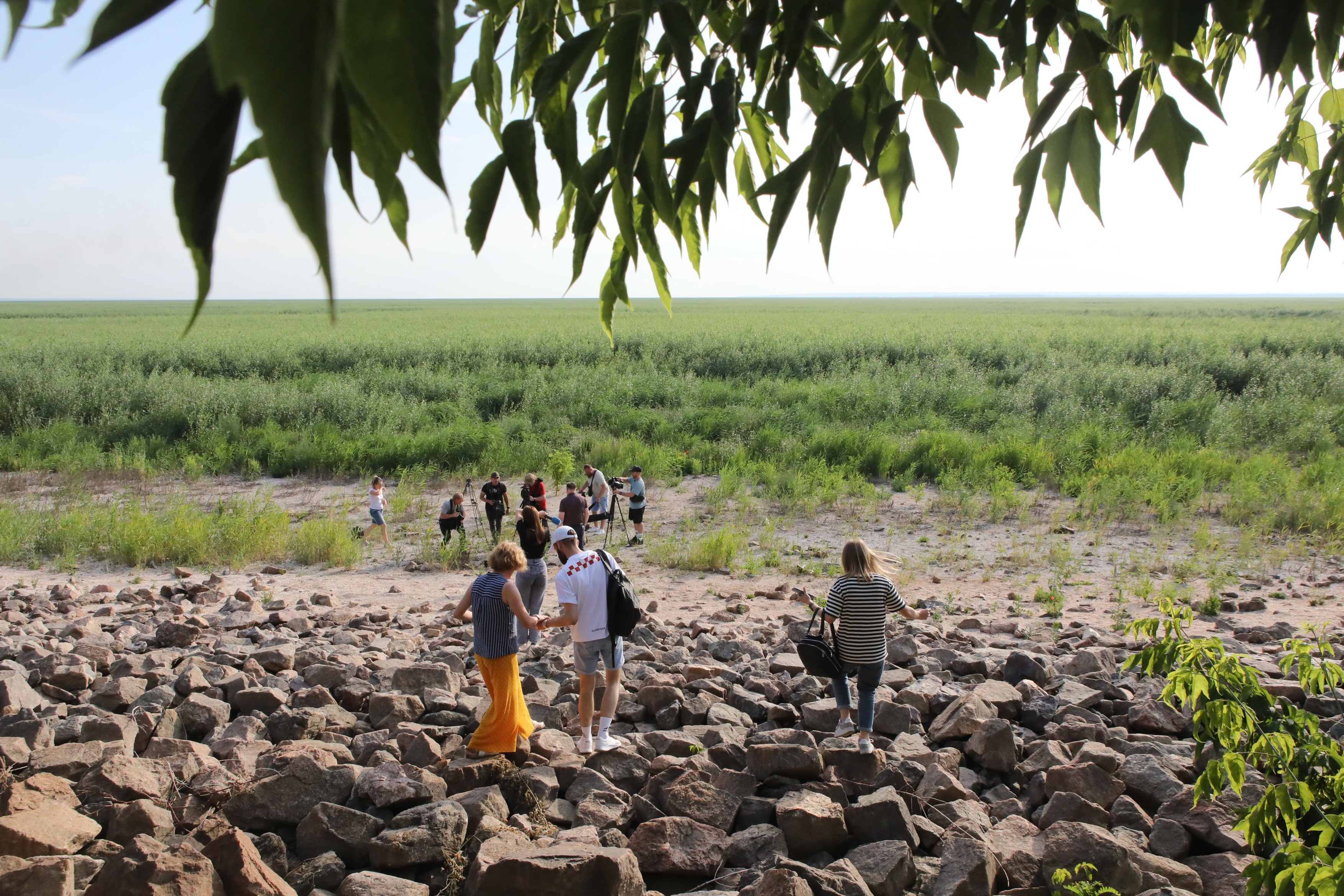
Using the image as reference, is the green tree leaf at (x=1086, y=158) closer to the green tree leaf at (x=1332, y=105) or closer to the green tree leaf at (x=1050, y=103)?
the green tree leaf at (x=1050, y=103)

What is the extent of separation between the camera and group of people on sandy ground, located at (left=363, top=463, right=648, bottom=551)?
1112 centimetres

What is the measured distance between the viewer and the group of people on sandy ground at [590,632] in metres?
5.01

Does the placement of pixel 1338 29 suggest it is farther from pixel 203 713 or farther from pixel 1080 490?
pixel 1080 490

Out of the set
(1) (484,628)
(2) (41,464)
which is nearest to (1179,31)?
(1) (484,628)

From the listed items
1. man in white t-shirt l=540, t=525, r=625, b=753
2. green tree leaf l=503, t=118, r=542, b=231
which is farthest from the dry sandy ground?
green tree leaf l=503, t=118, r=542, b=231

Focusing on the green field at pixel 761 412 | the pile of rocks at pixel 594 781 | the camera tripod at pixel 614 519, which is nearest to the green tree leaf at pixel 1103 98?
the pile of rocks at pixel 594 781

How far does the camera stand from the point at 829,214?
145 cm

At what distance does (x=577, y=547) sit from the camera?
18.5 ft

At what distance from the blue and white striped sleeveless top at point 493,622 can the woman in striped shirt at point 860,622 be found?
192cm

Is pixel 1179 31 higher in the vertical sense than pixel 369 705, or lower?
higher

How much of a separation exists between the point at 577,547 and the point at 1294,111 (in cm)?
418

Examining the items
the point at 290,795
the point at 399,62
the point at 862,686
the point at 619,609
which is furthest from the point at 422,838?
the point at 399,62

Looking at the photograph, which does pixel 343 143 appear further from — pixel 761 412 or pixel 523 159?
pixel 761 412

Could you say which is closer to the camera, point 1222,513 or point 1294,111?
point 1294,111
